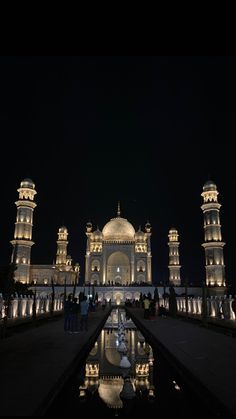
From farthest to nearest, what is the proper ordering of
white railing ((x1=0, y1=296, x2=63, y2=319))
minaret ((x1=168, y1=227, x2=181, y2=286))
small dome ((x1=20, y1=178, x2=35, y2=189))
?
minaret ((x1=168, y1=227, x2=181, y2=286)) → small dome ((x1=20, y1=178, x2=35, y2=189)) → white railing ((x1=0, y1=296, x2=63, y2=319))

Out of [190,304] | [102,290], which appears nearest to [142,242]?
[102,290]

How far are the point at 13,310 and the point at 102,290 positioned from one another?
33431mm

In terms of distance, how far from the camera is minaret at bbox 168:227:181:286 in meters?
59.0

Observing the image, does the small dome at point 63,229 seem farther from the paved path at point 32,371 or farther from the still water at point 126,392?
the still water at point 126,392

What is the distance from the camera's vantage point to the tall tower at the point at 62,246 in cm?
6109

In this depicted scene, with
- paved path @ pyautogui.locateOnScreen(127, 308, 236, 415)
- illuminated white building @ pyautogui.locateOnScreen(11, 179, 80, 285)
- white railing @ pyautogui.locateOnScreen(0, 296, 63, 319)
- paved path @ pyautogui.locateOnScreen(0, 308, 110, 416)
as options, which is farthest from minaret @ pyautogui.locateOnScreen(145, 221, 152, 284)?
paved path @ pyautogui.locateOnScreen(0, 308, 110, 416)

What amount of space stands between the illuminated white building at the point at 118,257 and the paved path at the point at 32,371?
48975 mm

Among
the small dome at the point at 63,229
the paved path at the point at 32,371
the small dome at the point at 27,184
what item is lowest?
the paved path at the point at 32,371

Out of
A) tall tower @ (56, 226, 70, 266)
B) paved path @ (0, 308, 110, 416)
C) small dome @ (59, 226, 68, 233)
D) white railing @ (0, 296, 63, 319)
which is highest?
small dome @ (59, 226, 68, 233)

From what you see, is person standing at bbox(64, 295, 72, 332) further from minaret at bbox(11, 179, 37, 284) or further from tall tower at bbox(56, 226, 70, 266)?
tall tower at bbox(56, 226, 70, 266)

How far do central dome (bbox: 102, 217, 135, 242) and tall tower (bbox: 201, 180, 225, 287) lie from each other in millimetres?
16474

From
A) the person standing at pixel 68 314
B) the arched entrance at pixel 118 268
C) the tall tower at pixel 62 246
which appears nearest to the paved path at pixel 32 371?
the person standing at pixel 68 314

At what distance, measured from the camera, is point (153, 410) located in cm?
469

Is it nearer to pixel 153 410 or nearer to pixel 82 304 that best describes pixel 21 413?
pixel 153 410
